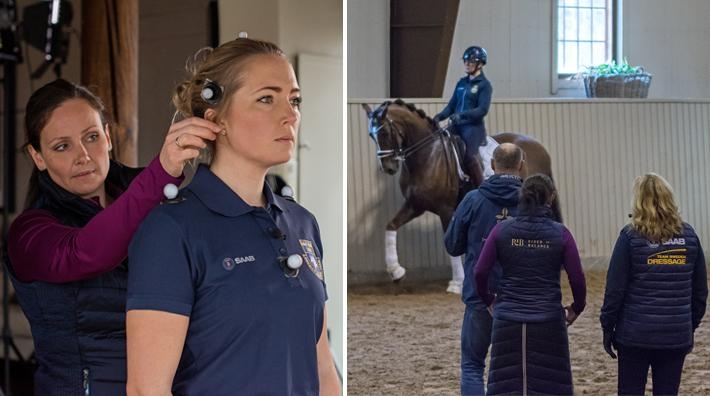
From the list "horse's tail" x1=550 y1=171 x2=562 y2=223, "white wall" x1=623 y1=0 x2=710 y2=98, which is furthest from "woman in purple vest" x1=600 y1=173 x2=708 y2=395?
"white wall" x1=623 y1=0 x2=710 y2=98

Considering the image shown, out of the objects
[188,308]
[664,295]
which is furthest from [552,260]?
[188,308]

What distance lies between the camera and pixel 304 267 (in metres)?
1.22

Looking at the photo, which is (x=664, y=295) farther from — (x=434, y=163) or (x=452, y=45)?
(x=452, y=45)

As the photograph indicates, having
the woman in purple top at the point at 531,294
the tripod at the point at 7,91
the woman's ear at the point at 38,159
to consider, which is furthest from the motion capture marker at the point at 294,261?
the tripod at the point at 7,91

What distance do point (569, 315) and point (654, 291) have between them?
0.30 meters

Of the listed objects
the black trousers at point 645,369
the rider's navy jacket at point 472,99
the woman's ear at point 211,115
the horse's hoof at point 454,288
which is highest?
the rider's navy jacket at point 472,99

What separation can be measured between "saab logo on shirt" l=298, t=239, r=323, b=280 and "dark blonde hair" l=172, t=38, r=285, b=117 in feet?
0.76

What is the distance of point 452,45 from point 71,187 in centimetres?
176

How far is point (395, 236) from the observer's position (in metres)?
3.07

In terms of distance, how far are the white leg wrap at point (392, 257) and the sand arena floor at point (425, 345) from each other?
0.05 metres

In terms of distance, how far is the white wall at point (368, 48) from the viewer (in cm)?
305

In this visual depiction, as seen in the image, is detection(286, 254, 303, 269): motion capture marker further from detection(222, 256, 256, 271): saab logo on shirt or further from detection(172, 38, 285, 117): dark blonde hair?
detection(172, 38, 285, 117): dark blonde hair

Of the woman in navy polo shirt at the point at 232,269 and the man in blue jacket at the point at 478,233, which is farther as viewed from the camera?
the man in blue jacket at the point at 478,233

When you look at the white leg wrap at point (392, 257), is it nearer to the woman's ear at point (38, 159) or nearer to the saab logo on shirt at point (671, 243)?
the saab logo on shirt at point (671, 243)
